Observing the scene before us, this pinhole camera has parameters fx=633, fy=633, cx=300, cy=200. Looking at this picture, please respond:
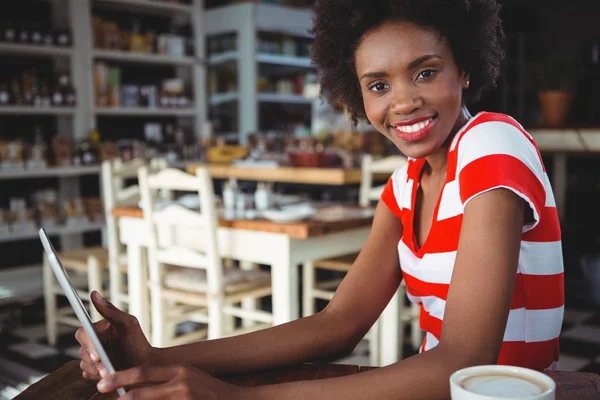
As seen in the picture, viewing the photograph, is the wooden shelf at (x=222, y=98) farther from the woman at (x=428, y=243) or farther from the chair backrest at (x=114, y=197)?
the woman at (x=428, y=243)

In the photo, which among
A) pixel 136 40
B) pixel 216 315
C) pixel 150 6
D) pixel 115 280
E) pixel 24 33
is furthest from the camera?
pixel 150 6

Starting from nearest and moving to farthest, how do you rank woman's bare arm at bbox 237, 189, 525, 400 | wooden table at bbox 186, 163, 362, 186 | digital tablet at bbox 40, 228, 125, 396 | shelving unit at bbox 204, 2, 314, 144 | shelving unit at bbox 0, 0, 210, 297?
digital tablet at bbox 40, 228, 125, 396 < woman's bare arm at bbox 237, 189, 525, 400 < wooden table at bbox 186, 163, 362, 186 < shelving unit at bbox 0, 0, 210, 297 < shelving unit at bbox 204, 2, 314, 144

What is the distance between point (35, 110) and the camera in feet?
14.3

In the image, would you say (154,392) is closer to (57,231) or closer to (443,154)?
(443,154)

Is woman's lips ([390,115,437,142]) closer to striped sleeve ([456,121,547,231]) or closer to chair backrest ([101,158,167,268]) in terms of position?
striped sleeve ([456,121,547,231])

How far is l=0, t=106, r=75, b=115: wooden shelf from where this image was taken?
13.9ft

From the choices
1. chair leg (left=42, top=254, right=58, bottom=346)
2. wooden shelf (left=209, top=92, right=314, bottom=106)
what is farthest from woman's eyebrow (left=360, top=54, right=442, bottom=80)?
wooden shelf (left=209, top=92, right=314, bottom=106)

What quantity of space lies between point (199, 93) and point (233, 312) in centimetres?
326

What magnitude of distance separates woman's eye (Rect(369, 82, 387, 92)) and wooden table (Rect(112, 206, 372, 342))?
132cm

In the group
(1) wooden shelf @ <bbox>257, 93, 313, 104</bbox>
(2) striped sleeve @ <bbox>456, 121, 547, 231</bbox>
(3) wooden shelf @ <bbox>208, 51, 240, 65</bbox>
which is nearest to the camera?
(2) striped sleeve @ <bbox>456, 121, 547, 231</bbox>

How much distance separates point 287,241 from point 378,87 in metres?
1.40

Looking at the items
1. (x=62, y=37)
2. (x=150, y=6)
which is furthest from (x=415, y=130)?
(x=150, y=6)

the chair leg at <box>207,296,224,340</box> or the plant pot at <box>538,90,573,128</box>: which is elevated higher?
the plant pot at <box>538,90,573,128</box>

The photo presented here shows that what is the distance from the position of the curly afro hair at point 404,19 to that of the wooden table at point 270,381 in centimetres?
54
